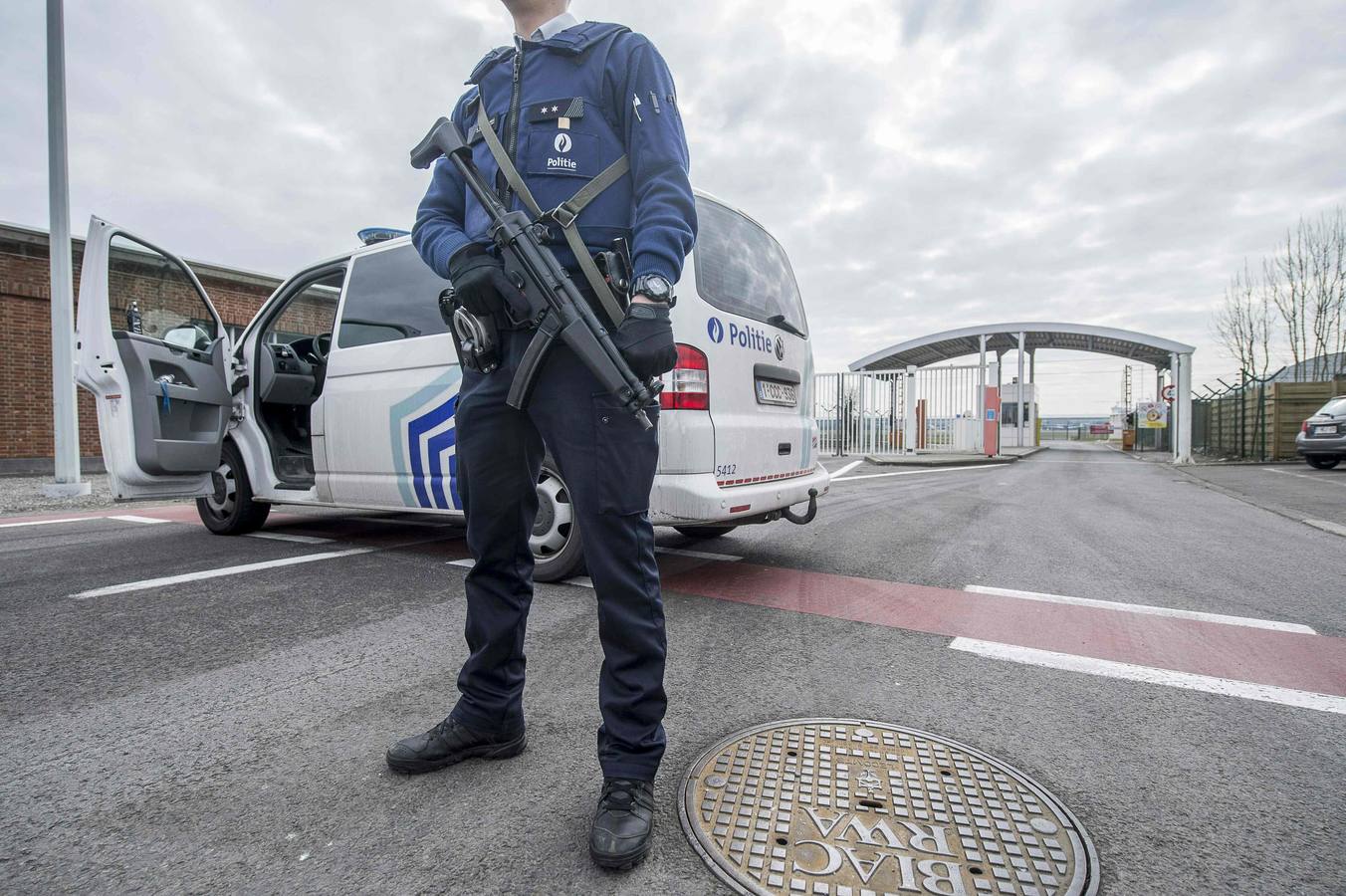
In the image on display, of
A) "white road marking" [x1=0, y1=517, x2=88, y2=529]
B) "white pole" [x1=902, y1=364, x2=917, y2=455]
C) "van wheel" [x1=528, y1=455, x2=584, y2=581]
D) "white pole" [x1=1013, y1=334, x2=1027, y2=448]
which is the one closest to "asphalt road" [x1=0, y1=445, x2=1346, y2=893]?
"van wheel" [x1=528, y1=455, x2=584, y2=581]

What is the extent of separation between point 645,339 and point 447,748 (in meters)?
1.18

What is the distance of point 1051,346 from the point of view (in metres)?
28.3

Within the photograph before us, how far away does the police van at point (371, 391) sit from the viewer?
330 cm

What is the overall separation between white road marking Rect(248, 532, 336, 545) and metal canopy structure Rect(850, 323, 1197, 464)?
54.7 feet

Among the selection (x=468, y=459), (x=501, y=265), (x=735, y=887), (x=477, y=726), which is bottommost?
(x=735, y=887)

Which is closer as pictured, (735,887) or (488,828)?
(735,887)

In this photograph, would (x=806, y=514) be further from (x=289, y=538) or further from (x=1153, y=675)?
(x=289, y=538)

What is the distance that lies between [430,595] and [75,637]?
1.39 metres

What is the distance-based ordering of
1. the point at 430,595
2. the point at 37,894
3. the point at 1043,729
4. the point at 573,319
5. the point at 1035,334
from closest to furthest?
1. the point at 37,894
2. the point at 573,319
3. the point at 1043,729
4. the point at 430,595
5. the point at 1035,334

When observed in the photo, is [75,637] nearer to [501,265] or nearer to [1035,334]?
[501,265]

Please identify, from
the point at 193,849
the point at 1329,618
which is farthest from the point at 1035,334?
the point at 193,849

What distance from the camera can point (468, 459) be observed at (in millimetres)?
1812

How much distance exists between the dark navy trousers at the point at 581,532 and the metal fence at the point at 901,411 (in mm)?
17684

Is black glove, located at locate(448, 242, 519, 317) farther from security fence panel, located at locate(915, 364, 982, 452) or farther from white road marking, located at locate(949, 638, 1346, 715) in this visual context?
security fence panel, located at locate(915, 364, 982, 452)
